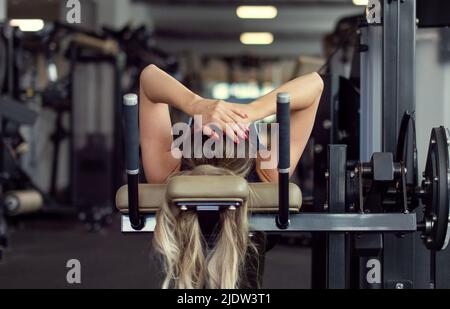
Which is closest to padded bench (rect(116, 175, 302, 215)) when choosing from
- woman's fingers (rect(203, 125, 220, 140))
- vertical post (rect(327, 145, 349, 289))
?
woman's fingers (rect(203, 125, 220, 140))

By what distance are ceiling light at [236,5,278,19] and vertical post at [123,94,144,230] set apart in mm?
9157

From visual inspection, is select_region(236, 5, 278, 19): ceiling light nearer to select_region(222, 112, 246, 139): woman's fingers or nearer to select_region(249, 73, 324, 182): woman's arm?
select_region(249, 73, 324, 182): woman's arm

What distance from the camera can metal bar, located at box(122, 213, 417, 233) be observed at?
1.82 meters

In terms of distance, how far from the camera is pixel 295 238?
16.1 ft

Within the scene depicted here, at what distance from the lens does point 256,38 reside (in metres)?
13.6

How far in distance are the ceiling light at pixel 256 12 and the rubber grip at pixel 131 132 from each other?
9.19 meters

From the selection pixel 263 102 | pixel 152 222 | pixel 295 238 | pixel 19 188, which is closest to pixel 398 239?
pixel 263 102

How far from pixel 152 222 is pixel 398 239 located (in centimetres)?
81

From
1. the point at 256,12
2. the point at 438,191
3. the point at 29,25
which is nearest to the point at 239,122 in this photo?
the point at 438,191

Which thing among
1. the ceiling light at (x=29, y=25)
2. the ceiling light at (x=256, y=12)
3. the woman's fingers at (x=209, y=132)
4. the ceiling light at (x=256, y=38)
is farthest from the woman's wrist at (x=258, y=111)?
the ceiling light at (x=256, y=38)

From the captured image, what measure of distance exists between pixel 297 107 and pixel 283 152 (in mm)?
285

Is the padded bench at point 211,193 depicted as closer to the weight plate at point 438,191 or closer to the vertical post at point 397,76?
the weight plate at point 438,191

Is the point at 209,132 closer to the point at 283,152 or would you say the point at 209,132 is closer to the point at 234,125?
the point at 234,125

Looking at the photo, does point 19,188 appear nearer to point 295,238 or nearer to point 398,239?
point 295,238
